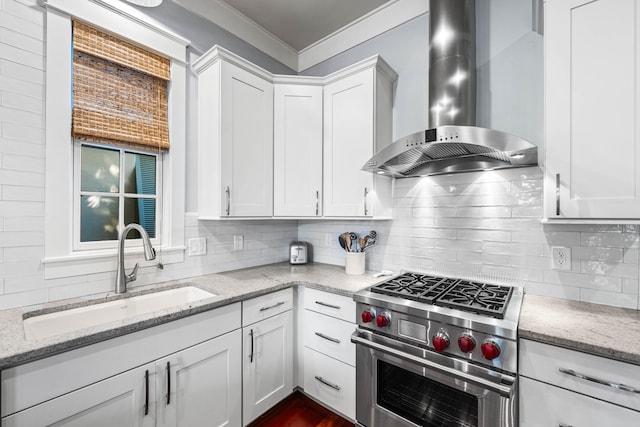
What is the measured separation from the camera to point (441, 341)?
4.24 feet

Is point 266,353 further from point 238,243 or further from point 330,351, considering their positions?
point 238,243

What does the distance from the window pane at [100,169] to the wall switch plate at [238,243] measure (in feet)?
2.87

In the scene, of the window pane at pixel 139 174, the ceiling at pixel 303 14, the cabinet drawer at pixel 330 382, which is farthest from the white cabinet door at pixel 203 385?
the ceiling at pixel 303 14

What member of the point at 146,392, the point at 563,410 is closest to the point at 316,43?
the point at 146,392

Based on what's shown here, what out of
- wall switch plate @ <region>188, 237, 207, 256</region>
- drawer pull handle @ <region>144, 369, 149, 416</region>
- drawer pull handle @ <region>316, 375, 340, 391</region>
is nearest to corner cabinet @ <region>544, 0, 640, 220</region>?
drawer pull handle @ <region>316, 375, 340, 391</region>

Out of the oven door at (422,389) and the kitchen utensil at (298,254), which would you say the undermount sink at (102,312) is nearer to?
the kitchen utensil at (298,254)

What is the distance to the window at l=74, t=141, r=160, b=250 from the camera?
5.32 feet

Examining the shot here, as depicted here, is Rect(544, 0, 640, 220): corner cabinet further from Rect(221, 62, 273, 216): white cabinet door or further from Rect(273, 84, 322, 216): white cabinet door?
Rect(221, 62, 273, 216): white cabinet door

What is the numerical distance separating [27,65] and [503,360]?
8.63 feet

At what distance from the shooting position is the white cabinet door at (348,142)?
6.62 feet

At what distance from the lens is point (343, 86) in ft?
6.97

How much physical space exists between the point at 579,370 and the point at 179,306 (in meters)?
1.73

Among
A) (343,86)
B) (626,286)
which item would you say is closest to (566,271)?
(626,286)

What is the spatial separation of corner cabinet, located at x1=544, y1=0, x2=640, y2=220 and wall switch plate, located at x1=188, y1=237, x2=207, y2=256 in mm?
2113
